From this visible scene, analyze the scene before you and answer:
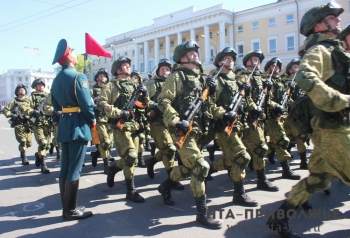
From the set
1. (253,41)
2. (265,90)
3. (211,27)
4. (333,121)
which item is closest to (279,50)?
(253,41)

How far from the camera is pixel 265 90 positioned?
579 cm

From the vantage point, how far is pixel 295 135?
6.69 metres

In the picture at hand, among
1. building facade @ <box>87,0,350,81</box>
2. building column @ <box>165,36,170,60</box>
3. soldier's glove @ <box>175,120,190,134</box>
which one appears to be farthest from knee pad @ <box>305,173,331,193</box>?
building column @ <box>165,36,170,60</box>

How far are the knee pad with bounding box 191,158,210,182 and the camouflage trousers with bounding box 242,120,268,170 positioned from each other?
1646 millimetres

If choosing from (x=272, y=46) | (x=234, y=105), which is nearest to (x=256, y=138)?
(x=234, y=105)

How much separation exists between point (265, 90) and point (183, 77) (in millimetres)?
2186

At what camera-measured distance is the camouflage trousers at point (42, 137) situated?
23.7 ft

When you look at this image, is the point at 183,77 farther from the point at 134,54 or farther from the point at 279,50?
the point at 134,54

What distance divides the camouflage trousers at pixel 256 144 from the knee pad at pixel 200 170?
1646 mm

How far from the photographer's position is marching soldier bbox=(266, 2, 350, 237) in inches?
109

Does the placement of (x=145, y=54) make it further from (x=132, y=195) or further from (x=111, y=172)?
(x=132, y=195)

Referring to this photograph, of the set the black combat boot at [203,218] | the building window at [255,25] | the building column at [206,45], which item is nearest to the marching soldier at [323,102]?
the black combat boot at [203,218]

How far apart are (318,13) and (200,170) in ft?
7.02

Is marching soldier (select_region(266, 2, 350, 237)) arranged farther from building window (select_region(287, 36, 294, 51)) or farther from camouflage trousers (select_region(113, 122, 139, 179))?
building window (select_region(287, 36, 294, 51))
